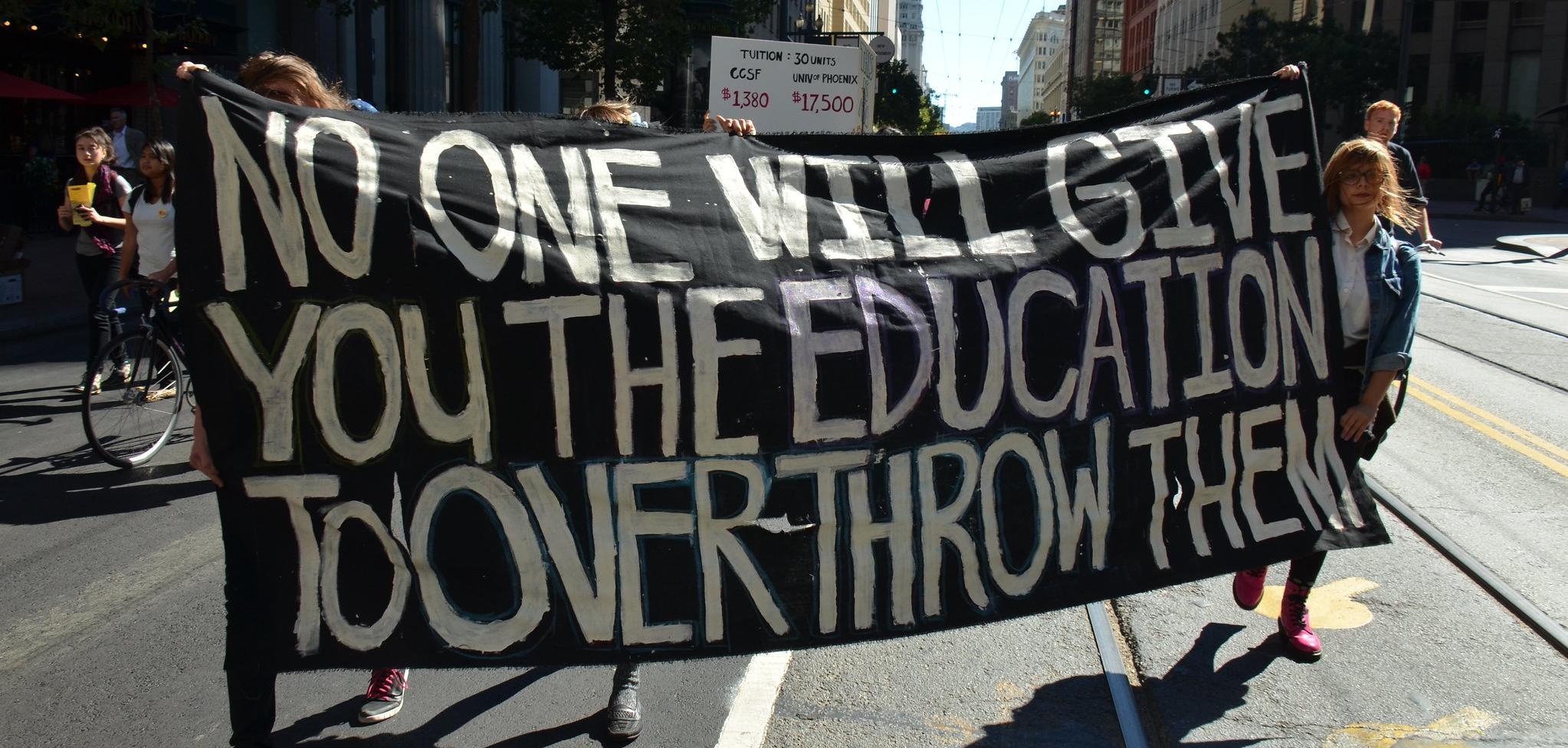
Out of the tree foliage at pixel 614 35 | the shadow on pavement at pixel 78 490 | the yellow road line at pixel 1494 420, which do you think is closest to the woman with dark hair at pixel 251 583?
the shadow on pavement at pixel 78 490

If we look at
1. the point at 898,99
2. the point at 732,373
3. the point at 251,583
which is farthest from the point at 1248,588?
the point at 898,99

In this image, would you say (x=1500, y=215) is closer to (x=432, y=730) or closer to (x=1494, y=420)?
(x=1494, y=420)

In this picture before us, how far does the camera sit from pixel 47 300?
1288 cm

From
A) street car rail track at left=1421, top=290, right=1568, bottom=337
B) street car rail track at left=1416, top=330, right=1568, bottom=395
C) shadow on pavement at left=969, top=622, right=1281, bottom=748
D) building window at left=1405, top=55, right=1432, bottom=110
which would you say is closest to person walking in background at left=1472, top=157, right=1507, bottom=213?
building window at left=1405, top=55, right=1432, bottom=110

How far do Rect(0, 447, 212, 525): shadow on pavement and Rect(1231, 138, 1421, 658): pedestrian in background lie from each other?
5.53 m

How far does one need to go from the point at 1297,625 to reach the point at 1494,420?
524cm

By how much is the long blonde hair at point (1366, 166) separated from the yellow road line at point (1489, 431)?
3.77 m

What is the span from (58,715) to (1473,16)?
5653 cm

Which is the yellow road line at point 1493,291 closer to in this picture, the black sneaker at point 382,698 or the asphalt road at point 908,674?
the asphalt road at point 908,674

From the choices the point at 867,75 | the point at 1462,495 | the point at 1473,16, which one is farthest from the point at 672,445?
the point at 1473,16

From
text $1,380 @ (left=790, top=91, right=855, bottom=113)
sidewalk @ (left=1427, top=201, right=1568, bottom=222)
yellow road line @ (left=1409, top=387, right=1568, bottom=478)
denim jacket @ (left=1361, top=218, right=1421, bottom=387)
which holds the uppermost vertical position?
text $1,380 @ (left=790, top=91, right=855, bottom=113)

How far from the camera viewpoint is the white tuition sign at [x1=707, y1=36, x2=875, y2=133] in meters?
13.5

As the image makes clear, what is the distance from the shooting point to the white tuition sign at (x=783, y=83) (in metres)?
13.5

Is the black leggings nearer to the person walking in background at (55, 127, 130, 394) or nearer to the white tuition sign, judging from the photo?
the person walking in background at (55, 127, 130, 394)
